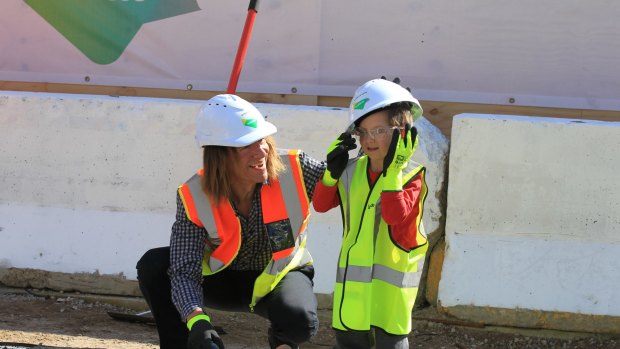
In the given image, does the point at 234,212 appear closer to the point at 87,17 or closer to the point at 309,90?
the point at 309,90

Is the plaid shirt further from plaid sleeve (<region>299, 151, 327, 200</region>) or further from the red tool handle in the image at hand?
the red tool handle

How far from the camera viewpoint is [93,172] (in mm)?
5820

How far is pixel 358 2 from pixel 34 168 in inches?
91.2

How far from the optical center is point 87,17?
6703mm

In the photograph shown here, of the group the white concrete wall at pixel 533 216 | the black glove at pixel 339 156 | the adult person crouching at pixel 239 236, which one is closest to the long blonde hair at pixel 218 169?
the adult person crouching at pixel 239 236

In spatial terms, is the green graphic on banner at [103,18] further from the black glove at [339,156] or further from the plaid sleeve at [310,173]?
the black glove at [339,156]

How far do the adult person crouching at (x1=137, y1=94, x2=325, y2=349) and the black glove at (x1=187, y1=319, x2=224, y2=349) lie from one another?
14cm

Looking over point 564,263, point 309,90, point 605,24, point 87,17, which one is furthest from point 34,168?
point 605,24

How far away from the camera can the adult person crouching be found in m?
4.05

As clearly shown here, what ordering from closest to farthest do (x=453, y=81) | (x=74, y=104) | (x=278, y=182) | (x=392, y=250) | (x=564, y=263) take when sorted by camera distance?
(x=392, y=250)
(x=278, y=182)
(x=564, y=263)
(x=74, y=104)
(x=453, y=81)

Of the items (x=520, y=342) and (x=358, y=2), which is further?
(x=358, y=2)

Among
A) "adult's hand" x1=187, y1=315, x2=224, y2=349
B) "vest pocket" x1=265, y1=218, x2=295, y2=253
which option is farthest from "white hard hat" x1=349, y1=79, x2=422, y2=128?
"adult's hand" x1=187, y1=315, x2=224, y2=349

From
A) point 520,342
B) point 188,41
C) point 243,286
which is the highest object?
point 188,41

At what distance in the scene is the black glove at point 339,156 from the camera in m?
3.95
